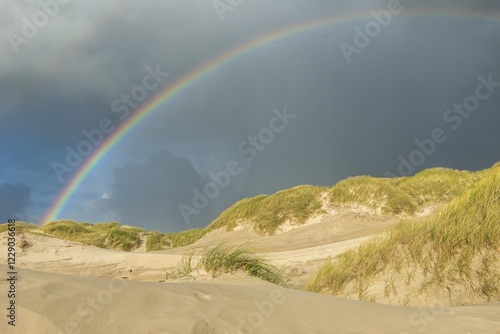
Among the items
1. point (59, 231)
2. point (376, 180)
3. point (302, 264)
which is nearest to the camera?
point (302, 264)

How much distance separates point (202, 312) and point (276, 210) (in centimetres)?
2070

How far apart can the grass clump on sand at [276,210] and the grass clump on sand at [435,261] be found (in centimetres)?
1545

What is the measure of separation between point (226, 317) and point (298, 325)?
645 mm

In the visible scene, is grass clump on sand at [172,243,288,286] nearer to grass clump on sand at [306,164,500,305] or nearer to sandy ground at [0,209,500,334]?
grass clump on sand at [306,164,500,305]

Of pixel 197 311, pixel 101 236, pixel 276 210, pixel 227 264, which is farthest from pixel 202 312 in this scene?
pixel 101 236

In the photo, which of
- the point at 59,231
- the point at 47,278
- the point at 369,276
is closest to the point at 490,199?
the point at 369,276

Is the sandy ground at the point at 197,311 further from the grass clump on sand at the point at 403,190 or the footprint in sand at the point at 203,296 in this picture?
the grass clump on sand at the point at 403,190

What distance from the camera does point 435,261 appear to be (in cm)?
696

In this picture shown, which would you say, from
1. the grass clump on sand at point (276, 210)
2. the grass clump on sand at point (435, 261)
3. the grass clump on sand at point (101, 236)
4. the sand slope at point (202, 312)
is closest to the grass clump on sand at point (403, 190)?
the grass clump on sand at point (276, 210)

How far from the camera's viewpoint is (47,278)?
11.4ft

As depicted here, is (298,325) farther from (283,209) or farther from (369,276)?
(283,209)

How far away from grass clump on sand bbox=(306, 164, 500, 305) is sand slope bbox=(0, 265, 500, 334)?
2.07 m

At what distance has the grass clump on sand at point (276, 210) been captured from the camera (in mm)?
23516

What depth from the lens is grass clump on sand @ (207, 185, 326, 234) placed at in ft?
77.2
